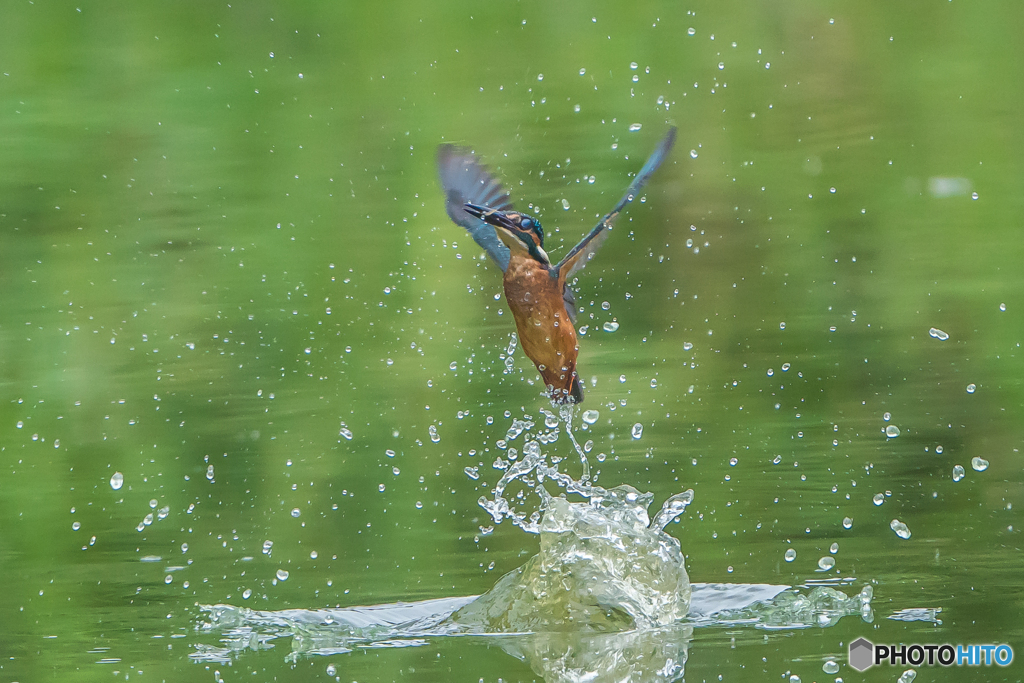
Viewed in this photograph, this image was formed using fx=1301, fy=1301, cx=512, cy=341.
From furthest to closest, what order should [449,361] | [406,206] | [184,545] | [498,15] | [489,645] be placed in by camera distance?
[498,15] < [406,206] < [449,361] < [184,545] < [489,645]

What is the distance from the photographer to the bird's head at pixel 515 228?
5.73ft

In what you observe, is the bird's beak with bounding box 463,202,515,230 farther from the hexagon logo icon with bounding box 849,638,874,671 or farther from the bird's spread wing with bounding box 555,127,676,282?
the hexagon logo icon with bounding box 849,638,874,671

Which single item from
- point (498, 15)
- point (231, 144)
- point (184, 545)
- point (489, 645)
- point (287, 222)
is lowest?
point (489, 645)

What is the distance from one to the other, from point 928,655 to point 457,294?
1.24 m

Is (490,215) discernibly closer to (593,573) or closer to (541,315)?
(541,315)

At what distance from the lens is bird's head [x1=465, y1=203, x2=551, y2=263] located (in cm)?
175

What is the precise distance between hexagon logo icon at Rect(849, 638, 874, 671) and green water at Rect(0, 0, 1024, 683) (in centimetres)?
18

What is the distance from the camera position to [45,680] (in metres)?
1.88

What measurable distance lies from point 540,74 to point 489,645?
1485mm

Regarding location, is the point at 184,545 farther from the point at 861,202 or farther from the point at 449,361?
the point at 861,202

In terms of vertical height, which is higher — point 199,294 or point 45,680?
point 199,294

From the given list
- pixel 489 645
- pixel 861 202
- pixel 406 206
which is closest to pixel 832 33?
pixel 861 202

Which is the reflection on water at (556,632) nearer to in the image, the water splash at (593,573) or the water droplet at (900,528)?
the water splash at (593,573)

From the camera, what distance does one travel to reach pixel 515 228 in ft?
5.79
